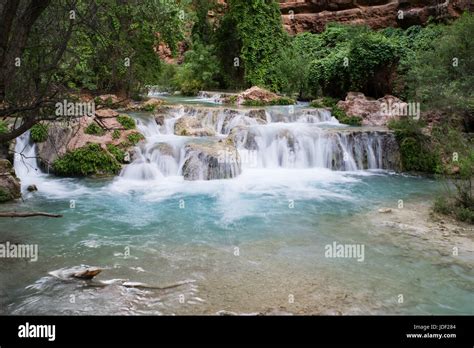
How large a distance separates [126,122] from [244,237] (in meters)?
8.84

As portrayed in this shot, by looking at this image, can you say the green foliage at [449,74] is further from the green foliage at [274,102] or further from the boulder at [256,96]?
the boulder at [256,96]

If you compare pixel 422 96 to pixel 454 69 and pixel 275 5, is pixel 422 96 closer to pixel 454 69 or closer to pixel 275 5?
pixel 454 69

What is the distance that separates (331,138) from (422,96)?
3.26 m

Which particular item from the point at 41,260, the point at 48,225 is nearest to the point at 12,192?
the point at 48,225

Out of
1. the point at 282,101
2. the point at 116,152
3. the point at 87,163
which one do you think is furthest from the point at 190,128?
the point at 282,101

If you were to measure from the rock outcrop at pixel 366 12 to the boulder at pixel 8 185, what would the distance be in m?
24.0

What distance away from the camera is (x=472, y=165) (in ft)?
31.2

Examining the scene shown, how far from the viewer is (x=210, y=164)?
13.6 metres

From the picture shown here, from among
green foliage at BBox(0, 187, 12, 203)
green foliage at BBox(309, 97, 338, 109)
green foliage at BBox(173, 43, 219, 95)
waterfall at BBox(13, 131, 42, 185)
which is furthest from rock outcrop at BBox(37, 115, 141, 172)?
green foliage at BBox(173, 43, 219, 95)

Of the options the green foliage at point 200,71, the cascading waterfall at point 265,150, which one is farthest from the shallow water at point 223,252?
Answer: the green foliage at point 200,71

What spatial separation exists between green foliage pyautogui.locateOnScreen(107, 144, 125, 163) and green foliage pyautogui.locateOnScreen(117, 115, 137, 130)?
153 centimetres

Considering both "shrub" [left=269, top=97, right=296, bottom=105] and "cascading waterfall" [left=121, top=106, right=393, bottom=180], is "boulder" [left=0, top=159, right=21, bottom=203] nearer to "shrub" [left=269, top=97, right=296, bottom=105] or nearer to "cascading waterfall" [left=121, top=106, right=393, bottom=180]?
"cascading waterfall" [left=121, top=106, right=393, bottom=180]

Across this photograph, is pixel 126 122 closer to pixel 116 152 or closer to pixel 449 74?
pixel 116 152

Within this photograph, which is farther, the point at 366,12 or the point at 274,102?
the point at 366,12
